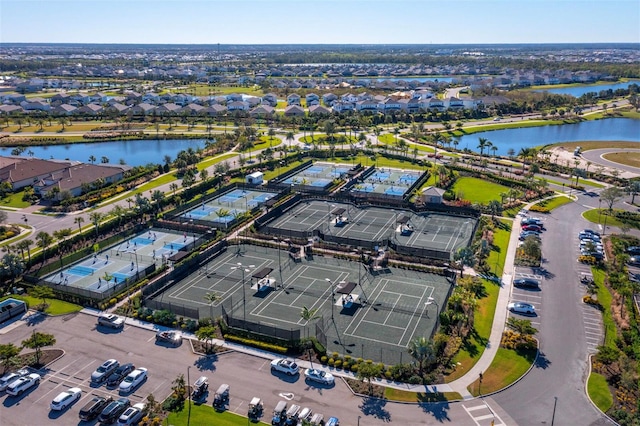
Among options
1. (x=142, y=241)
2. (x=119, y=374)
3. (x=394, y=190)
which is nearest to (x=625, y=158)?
(x=394, y=190)

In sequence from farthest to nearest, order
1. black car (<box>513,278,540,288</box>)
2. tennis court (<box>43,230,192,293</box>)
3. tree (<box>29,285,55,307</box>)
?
tennis court (<box>43,230,192,293</box>) < black car (<box>513,278,540,288</box>) < tree (<box>29,285,55,307</box>)

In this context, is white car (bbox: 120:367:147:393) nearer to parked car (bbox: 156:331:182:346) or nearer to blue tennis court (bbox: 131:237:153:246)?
parked car (bbox: 156:331:182:346)

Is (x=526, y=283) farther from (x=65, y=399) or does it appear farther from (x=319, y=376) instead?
(x=65, y=399)

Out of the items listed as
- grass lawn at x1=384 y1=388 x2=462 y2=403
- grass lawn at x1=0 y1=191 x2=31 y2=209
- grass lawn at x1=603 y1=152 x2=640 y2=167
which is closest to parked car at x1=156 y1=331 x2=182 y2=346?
grass lawn at x1=384 y1=388 x2=462 y2=403

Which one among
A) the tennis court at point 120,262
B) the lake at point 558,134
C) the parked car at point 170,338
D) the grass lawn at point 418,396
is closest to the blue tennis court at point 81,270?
the tennis court at point 120,262

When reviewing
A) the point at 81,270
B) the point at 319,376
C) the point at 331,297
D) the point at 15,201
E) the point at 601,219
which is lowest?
the point at 81,270

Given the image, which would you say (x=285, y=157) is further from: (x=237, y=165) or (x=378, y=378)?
(x=378, y=378)

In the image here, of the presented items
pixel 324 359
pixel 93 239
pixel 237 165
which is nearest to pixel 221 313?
pixel 324 359

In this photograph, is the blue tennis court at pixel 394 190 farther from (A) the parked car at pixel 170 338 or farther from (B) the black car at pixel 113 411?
(B) the black car at pixel 113 411
